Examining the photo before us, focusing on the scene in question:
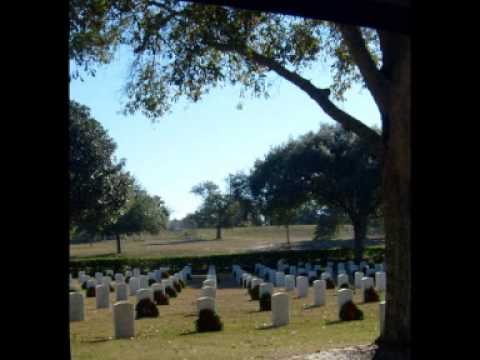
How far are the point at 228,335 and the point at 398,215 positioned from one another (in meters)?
4.81

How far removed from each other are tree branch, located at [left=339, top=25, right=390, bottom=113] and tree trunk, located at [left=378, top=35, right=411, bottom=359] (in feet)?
0.56

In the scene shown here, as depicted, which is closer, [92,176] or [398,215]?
[398,215]

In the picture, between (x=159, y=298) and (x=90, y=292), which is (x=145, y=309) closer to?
(x=159, y=298)

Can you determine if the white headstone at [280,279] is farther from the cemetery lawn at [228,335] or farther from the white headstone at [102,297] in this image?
the white headstone at [102,297]

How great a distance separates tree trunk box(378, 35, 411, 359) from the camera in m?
8.62

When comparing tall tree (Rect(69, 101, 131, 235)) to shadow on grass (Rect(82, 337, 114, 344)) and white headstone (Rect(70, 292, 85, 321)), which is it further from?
shadow on grass (Rect(82, 337, 114, 344))

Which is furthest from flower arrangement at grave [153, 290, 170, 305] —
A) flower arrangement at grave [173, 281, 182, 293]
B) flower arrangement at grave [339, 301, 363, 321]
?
flower arrangement at grave [339, 301, 363, 321]

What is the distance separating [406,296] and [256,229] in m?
88.6

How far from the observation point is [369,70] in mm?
9047

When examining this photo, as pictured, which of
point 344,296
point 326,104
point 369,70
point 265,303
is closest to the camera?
point 369,70

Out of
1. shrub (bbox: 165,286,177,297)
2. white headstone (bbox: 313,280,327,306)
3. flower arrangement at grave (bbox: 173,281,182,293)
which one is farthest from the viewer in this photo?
flower arrangement at grave (bbox: 173,281,182,293)

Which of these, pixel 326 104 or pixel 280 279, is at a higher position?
pixel 326 104

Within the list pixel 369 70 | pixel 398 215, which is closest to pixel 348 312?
pixel 398 215

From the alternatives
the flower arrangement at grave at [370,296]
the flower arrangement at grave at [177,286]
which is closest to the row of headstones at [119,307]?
the flower arrangement at grave at [177,286]
